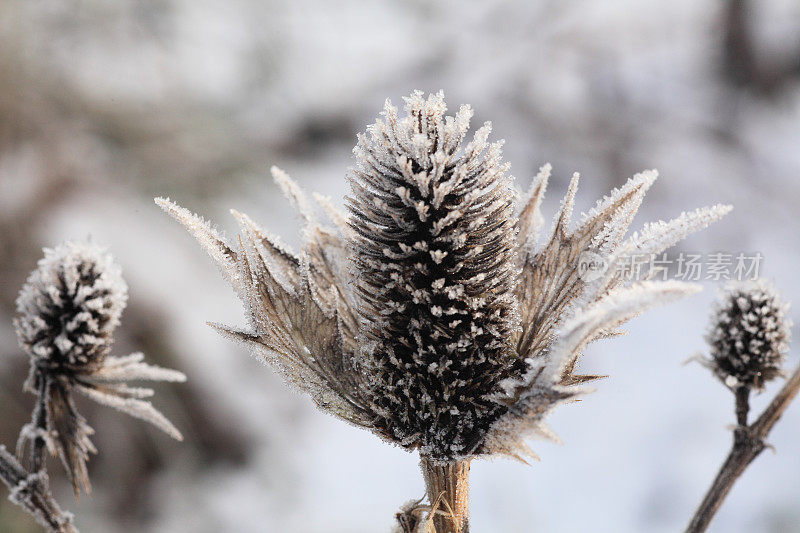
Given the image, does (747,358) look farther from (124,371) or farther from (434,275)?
(124,371)

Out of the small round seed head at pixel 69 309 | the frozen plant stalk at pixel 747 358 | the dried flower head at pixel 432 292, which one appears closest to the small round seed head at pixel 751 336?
the frozen plant stalk at pixel 747 358

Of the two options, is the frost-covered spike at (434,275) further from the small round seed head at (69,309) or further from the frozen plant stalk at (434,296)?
the small round seed head at (69,309)

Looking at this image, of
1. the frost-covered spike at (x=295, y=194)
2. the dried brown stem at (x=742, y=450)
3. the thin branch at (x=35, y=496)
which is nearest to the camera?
the thin branch at (x=35, y=496)

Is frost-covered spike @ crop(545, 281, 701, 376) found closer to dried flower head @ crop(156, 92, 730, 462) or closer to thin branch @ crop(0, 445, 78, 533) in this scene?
dried flower head @ crop(156, 92, 730, 462)

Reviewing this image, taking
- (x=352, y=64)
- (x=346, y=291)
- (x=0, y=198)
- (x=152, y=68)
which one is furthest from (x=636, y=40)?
(x=0, y=198)

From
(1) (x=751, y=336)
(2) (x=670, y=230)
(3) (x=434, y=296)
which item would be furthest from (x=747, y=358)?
(3) (x=434, y=296)

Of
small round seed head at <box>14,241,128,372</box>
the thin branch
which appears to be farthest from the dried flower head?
the thin branch

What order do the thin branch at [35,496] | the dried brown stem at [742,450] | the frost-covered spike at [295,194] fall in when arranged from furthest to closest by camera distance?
the frost-covered spike at [295,194], the dried brown stem at [742,450], the thin branch at [35,496]

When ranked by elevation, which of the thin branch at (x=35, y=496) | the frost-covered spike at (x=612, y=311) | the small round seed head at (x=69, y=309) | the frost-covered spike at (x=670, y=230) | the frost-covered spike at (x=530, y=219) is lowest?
the thin branch at (x=35, y=496)
